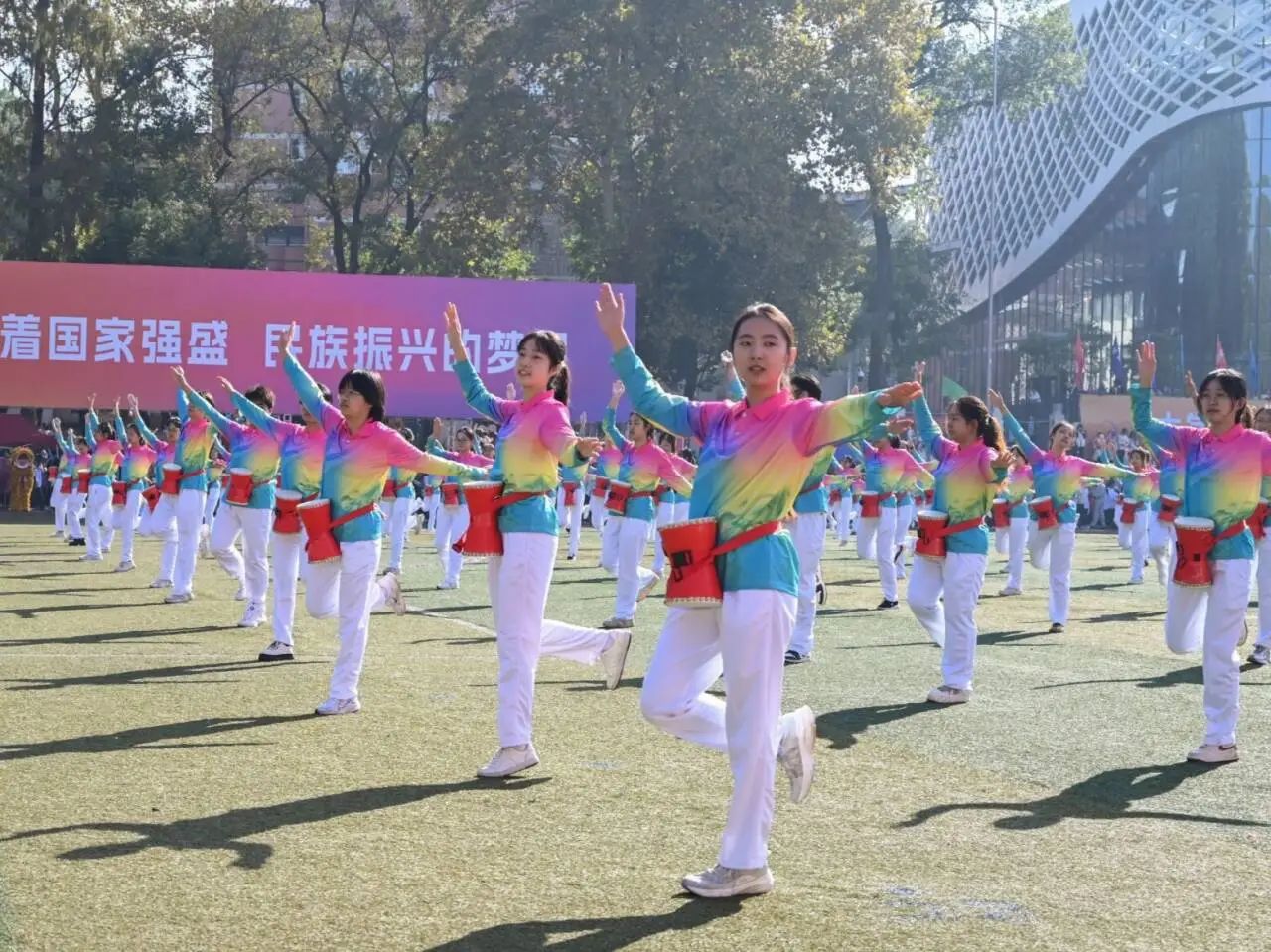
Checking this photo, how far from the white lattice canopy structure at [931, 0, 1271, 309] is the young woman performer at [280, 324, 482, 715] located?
5651 centimetres

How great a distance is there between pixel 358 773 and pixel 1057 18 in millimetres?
58692

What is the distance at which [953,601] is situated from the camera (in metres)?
11.5

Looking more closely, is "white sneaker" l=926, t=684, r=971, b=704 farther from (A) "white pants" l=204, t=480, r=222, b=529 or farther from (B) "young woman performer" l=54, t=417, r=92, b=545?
(B) "young woman performer" l=54, t=417, r=92, b=545

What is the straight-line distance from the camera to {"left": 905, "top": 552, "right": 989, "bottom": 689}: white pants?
444 inches

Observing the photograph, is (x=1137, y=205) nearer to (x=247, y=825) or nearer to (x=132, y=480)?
(x=132, y=480)

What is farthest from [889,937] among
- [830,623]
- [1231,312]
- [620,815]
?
[1231,312]

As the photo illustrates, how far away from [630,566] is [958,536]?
4930mm

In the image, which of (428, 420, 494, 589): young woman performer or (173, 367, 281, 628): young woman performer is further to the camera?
(428, 420, 494, 589): young woman performer

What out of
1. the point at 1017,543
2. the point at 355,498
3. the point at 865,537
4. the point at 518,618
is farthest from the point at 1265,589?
the point at 865,537

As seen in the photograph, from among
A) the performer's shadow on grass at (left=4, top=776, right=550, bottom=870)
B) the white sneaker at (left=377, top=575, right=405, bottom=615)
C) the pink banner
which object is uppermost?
the pink banner

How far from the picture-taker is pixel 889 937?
5418mm

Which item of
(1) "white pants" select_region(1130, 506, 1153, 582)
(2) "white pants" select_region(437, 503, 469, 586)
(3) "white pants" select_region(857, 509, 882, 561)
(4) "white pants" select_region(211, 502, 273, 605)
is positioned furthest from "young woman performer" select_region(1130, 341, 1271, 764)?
(1) "white pants" select_region(1130, 506, 1153, 582)

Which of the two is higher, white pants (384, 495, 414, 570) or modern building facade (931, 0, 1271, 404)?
modern building facade (931, 0, 1271, 404)

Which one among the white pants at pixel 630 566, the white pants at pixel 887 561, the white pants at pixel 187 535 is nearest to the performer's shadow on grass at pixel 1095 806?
the white pants at pixel 630 566
